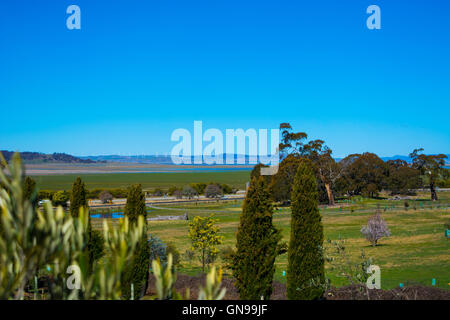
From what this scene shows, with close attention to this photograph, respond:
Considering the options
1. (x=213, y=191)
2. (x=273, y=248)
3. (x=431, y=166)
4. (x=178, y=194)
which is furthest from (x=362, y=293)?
(x=178, y=194)

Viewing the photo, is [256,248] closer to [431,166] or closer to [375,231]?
[375,231]

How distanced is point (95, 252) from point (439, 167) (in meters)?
55.3

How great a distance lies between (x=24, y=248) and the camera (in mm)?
3094

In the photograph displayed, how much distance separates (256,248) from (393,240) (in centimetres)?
1891

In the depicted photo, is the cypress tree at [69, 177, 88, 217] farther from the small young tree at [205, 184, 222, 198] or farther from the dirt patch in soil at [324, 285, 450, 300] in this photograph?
the small young tree at [205, 184, 222, 198]

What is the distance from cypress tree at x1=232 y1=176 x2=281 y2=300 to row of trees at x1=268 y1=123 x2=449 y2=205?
38258 millimetres

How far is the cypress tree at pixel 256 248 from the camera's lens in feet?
33.8

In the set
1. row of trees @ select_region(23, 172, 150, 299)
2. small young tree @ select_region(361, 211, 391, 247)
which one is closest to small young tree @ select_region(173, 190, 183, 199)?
small young tree @ select_region(361, 211, 391, 247)

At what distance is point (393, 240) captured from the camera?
2559 centimetres

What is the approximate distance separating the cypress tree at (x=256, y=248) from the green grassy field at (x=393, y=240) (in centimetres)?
113

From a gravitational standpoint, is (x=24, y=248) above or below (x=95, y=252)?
above
